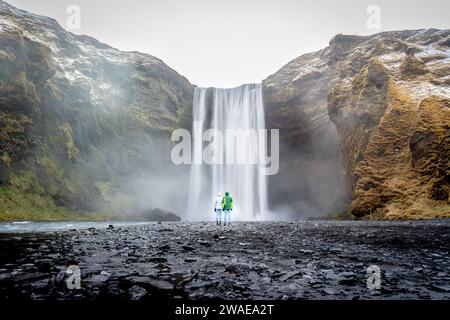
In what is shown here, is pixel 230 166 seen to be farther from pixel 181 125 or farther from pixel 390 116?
pixel 390 116

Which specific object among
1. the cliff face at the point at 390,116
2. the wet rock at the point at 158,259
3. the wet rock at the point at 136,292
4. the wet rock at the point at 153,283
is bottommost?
the wet rock at the point at 158,259

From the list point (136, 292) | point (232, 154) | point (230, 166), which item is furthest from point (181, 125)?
point (136, 292)

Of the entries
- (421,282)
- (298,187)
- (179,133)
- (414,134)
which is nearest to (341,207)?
(298,187)

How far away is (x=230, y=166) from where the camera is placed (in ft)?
203

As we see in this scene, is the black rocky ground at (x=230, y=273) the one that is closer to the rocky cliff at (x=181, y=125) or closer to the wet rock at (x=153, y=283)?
the wet rock at (x=153, y=283)

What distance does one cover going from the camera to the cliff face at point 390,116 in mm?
29594

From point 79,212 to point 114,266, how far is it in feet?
151

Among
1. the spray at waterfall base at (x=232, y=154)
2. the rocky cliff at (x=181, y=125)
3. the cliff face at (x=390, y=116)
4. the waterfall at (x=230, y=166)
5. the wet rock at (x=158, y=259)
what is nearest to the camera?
the wet rock at (x=158, y=259)

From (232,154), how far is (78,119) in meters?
28.9

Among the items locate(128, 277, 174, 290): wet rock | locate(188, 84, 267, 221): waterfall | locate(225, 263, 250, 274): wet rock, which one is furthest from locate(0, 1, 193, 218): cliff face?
locate(225, 263, 250, 274): wet rock

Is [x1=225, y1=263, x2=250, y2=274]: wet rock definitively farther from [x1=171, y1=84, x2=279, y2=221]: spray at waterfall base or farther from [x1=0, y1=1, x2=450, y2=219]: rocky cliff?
[x1=171, y1=84, x2=279, y2=221]: spray at waterfall base

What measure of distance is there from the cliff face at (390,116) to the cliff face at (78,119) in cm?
2908

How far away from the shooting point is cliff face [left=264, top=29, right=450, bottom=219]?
1165 inches

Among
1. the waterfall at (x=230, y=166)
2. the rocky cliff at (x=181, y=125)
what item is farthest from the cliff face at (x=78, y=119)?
the waterfall at (x=230, y=166)
